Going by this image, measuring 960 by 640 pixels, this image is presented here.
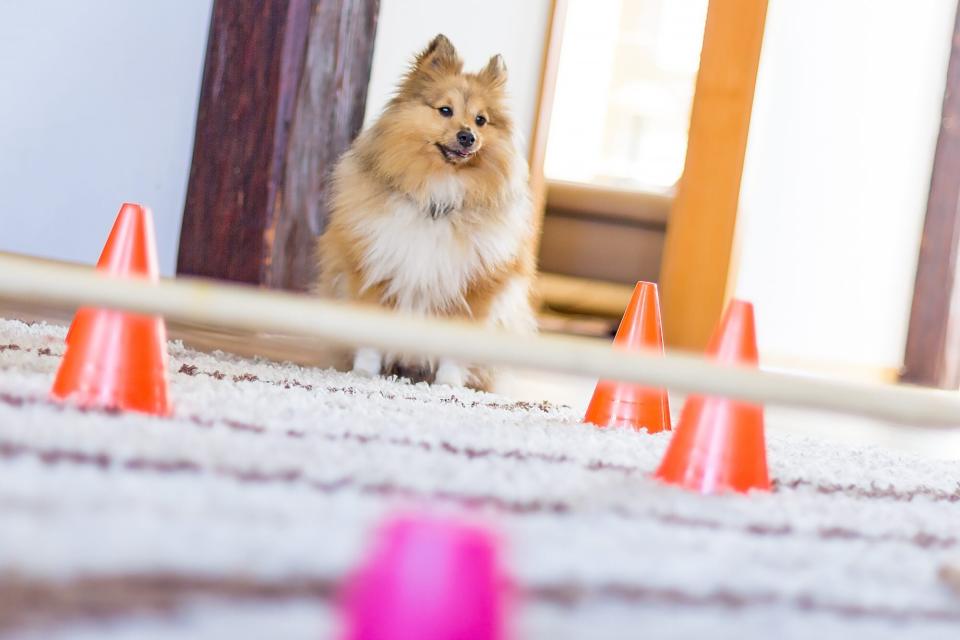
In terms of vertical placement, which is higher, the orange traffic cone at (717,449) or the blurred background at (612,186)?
the blurred background at (612,186)

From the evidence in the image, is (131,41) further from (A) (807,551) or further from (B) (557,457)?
(A) (807,551)

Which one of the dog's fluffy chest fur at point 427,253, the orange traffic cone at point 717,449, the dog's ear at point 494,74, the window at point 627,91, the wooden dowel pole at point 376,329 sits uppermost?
the window at point 627,91

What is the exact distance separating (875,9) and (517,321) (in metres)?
2.96

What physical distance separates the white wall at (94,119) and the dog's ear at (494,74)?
0.76 metres

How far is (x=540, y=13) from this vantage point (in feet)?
13.3

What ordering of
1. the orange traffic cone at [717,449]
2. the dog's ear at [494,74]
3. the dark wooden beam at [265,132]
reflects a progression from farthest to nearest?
the dark wooden beam at [265,132]
the dog's ear at [494,74]
the orange traffic cone at [717,449]

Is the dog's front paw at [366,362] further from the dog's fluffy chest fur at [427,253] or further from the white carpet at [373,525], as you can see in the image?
the white carpet at [373,525]

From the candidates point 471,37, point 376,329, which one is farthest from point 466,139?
point 376,329

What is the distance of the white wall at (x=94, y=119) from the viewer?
255 centimetres

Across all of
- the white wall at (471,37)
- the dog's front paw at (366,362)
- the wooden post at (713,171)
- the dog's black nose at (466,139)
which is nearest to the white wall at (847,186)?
the wooden post at (713,171)

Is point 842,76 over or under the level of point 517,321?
over

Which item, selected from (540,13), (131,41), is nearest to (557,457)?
(131,41)

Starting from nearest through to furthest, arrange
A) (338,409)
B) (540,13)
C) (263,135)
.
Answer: (338,409)
(263,135)
(540,13)

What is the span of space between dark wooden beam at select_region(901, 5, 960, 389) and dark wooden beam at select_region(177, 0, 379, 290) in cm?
284
